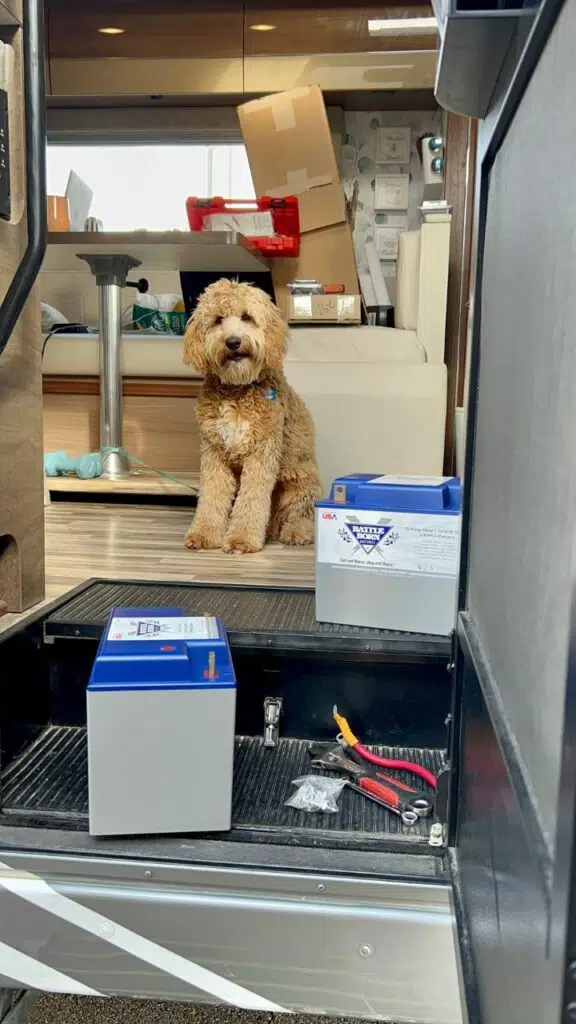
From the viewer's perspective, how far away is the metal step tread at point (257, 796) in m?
1.19

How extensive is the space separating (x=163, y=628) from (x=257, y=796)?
316 mm

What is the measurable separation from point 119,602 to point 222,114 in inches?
150

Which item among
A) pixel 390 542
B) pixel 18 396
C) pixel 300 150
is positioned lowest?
pixel 390 542

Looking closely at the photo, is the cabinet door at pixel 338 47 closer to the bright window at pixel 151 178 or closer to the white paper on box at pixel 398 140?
the white paper on box at pixel 398 140

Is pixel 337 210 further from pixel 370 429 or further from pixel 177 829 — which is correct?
pixel 177 829

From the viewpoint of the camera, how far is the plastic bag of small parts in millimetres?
1260

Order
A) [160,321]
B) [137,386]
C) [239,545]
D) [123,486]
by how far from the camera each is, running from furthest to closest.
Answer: [160,321] → [137,386] → [123,486] → [239,545]

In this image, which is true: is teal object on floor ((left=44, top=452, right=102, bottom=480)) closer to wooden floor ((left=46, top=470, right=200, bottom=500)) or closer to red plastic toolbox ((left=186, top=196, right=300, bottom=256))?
wooden floor ((left=46, top=470, right=200, bottom=500))

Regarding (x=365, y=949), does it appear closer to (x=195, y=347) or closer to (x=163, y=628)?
(x=163, y=628)

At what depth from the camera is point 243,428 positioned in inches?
90.4

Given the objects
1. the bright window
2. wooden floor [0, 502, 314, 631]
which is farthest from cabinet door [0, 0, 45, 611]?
the bright window

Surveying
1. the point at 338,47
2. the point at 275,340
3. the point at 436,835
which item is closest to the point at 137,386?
the point at 275,340

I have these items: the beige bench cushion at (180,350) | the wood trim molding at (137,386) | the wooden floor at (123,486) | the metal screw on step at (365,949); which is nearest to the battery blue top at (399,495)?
the metal screw on step at (365,949)

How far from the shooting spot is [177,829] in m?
1.17
